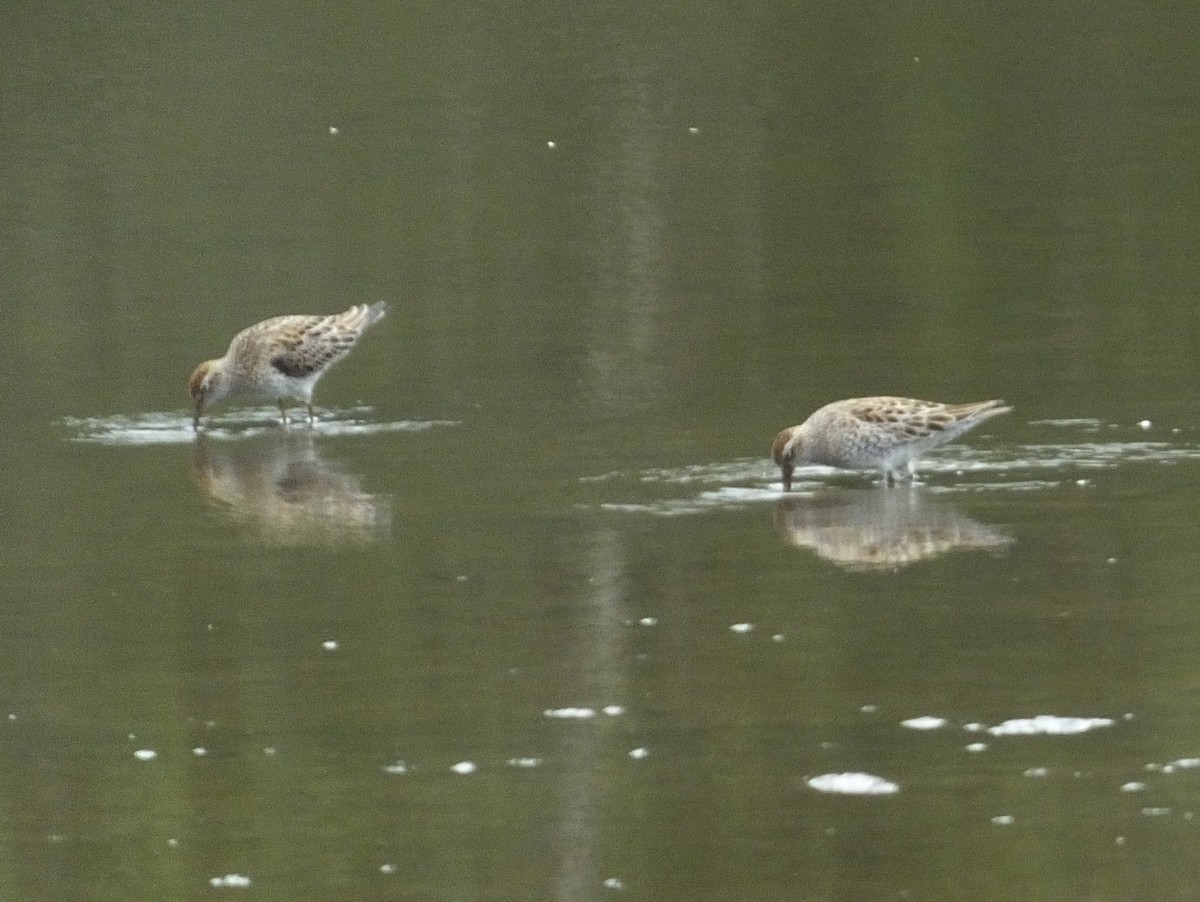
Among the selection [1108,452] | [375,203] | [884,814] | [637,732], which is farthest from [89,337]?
[884,814]

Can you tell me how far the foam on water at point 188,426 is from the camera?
17453 mm

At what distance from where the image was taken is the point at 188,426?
59.4 feet

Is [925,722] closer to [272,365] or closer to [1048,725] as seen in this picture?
[1048,725]

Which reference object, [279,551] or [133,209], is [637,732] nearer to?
[279,551]

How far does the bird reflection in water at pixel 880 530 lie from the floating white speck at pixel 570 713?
241cm

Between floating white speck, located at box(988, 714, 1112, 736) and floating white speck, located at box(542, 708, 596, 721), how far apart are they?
1420mm

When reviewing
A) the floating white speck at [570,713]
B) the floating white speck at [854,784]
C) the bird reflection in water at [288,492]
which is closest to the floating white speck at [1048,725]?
the floating white speck at [854,784]

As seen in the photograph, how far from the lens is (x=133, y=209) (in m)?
27.4

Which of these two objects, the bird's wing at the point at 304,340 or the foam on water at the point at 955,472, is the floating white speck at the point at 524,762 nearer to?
the foam on water at the point at 955,472

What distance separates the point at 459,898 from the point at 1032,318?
38.8ft

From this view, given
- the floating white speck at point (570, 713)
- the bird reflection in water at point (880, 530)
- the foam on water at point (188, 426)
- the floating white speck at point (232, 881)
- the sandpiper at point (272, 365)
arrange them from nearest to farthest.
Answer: the floating white speck at point (232, 881), the floating white speck at point (570, 713), the bird reflection in water at point (880, 530), the foam on water at point (188, 426), the sandpiper at point (272, 365)

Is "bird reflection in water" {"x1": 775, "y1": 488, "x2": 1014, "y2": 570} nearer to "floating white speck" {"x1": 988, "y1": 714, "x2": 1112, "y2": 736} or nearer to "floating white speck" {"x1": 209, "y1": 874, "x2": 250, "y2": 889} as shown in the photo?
"floating white speck" {"x1": 988, "y1": 714, "x2": 1112, "y2": 736}

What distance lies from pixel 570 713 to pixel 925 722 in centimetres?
125

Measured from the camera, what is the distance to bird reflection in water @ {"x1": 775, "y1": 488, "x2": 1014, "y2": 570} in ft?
43.7
